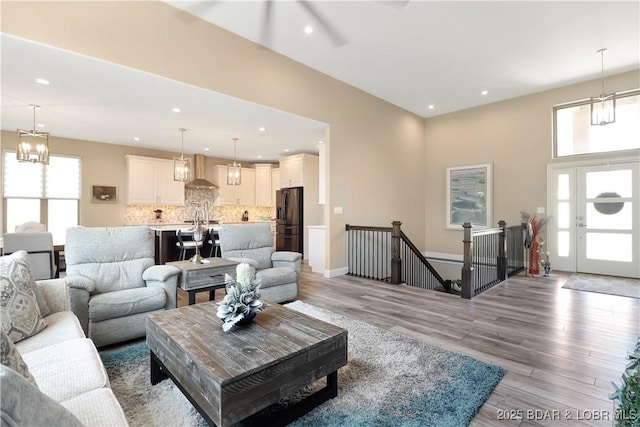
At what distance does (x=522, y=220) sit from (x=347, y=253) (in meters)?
3.92

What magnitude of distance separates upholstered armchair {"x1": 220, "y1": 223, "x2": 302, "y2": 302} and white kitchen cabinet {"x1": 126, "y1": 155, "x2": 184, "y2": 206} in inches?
178

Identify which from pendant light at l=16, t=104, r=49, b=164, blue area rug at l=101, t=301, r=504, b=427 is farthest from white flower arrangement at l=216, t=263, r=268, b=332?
pendant light at l=16, t=104, r=49, b=164

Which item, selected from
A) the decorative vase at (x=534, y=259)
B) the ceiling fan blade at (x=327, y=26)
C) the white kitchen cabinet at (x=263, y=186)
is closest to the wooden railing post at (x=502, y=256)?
the decorative vase at (x=534, y=259)

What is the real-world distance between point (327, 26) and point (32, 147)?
4.42 meters

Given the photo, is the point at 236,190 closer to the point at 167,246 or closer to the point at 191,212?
the point at 191,212

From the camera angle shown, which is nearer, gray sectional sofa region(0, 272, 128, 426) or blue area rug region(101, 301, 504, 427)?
gray sectional sofa region(0, 272, 128, 426)

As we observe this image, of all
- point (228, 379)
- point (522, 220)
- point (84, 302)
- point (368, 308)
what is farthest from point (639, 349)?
point (522, 220)

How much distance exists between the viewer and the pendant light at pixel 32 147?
3.96m

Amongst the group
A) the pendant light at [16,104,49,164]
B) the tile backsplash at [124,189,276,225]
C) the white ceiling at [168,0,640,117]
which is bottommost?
the tile backsplash at [124,189,276,225]

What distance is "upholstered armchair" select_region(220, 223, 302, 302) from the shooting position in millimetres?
3771

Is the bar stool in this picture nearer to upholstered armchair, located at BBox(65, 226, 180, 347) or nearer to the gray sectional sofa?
upholstered armchair, located at BBox(65, 226, 180, 347)

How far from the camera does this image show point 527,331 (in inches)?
119

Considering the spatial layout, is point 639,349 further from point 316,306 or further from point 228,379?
point 316,306


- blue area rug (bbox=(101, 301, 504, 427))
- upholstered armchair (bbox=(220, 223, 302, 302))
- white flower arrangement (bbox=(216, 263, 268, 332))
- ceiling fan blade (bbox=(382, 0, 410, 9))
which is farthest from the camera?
upholstered armchair (bbox=(220, 223, 302, 302))
